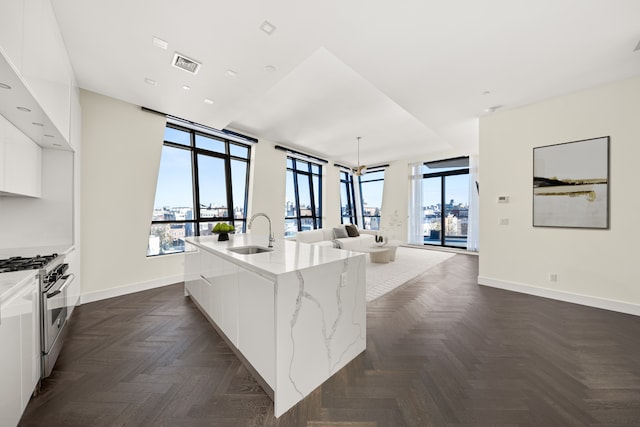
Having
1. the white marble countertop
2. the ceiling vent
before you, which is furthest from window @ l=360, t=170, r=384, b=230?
the ceiling vent

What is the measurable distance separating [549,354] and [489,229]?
2291mm

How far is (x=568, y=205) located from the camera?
3.22 meters

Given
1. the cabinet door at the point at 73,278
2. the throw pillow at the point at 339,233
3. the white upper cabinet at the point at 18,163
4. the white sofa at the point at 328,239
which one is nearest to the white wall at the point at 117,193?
the cabinet door at the point at 73,278

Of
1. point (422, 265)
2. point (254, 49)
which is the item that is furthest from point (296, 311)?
point (422, 265)

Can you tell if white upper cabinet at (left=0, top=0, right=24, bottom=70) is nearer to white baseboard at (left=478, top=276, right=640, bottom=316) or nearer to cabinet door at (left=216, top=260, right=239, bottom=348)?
cabinet door at (left=216, top=260, right=239, bottom=348)

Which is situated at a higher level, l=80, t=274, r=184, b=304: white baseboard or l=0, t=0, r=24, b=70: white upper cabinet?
l=0, t=0, r=24, b=70: white upper cabinet

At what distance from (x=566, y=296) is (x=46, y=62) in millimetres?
5920

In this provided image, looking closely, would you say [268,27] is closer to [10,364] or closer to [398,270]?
[10,364]

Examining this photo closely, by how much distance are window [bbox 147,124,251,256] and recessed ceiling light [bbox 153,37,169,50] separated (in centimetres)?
224

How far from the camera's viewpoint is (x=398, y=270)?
4.89m

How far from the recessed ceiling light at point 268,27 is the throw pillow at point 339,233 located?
510cm

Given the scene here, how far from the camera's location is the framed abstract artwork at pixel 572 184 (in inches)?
118

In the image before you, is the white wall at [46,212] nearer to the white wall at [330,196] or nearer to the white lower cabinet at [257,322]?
the white lower cabinet at [257,322]

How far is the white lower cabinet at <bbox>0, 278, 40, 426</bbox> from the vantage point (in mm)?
1158
